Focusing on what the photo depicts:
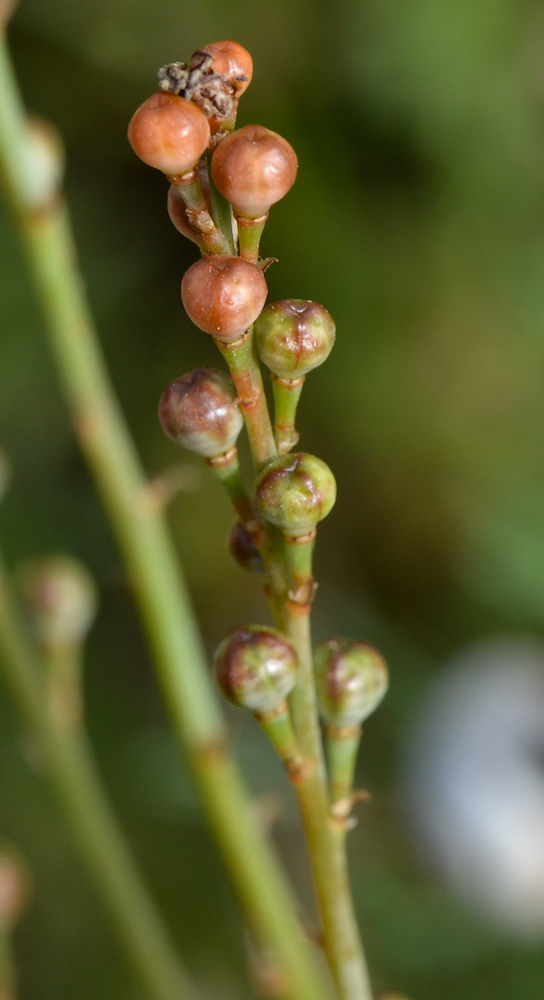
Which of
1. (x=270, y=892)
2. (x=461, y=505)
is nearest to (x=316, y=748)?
(x=270, y=892)

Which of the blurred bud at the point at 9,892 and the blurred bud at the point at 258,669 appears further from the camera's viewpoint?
the blurred bud at the point at 9,892

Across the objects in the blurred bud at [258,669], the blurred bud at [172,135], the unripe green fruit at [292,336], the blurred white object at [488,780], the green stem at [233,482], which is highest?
the blurred bud at [172,135]

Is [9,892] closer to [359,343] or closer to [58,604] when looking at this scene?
[58,604]

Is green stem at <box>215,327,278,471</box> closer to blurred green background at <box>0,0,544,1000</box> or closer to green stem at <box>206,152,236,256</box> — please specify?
green stem at <box>206,152,236,256</box>

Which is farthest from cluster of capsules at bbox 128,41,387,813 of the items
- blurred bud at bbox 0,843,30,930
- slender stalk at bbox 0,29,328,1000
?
blurred bud at bbox 0,843,30,930

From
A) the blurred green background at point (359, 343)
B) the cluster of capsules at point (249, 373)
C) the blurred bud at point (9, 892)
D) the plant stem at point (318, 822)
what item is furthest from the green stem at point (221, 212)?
the blurred green background at point (359, 343)

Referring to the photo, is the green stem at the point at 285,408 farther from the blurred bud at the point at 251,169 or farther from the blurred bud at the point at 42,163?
the blurred bud at the point at 42,163

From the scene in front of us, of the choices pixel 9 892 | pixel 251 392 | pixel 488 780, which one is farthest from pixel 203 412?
pixel 488 780
